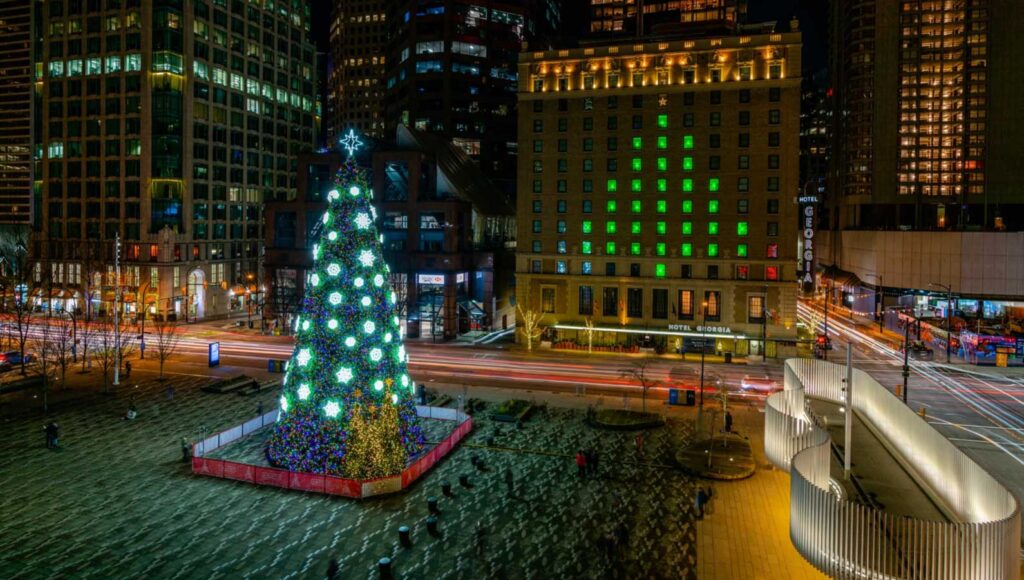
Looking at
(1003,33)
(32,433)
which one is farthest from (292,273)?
(1003,33)

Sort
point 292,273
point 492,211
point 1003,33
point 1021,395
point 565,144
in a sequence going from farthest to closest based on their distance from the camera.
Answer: point 1003,33 < point 492,211 < point 292,273 < point 565,144 < point 1021,395

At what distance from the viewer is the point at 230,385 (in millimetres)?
47375

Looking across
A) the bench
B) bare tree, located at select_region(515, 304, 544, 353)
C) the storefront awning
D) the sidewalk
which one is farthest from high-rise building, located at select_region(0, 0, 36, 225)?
the storefront awning

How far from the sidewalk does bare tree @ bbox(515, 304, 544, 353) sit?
3730cm

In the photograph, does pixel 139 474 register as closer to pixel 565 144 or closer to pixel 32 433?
pixel 32 433

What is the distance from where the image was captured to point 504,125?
410 feet

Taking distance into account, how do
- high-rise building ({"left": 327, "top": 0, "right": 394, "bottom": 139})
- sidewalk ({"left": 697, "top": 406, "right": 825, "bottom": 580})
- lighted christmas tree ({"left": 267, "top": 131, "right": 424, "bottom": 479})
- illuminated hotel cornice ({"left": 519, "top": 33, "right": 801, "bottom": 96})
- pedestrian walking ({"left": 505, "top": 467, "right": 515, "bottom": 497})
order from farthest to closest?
high-rise building ({"left": 327, "top": 0, "right": 394, "bottom": 139}), illuminated hotel cornice ({"left": 519, "top": 33, "right": 801, "bottom": 96}), pedestrian walking ({"left": 505, "top": 467, "right": 515, "bottom": 497}), lighted christmas tree ({"left": 267, "top": 131, "right": 424, "bottom": 479}), sidewalk ({"left": 697, "top": 406, "right": 825, "bottom": 580})

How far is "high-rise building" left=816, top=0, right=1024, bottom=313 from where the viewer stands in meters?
114

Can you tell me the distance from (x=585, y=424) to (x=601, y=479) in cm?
897

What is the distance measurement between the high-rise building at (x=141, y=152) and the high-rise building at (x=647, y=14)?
228 ft

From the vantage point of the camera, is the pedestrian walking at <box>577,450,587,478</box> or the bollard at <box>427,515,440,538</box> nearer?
the bollard at <box>427,515,440,538</box>

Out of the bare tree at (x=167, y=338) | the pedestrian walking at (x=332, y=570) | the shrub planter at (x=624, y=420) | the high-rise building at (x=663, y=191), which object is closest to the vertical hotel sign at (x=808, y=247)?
the high-rise building at (x=663, y=191)

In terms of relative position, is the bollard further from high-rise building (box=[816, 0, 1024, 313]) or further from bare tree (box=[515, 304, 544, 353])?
high-rise building (box=[816, 0, 1024, 313])

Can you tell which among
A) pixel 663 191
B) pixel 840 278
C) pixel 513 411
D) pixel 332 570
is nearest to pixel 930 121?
pixel 840 278
